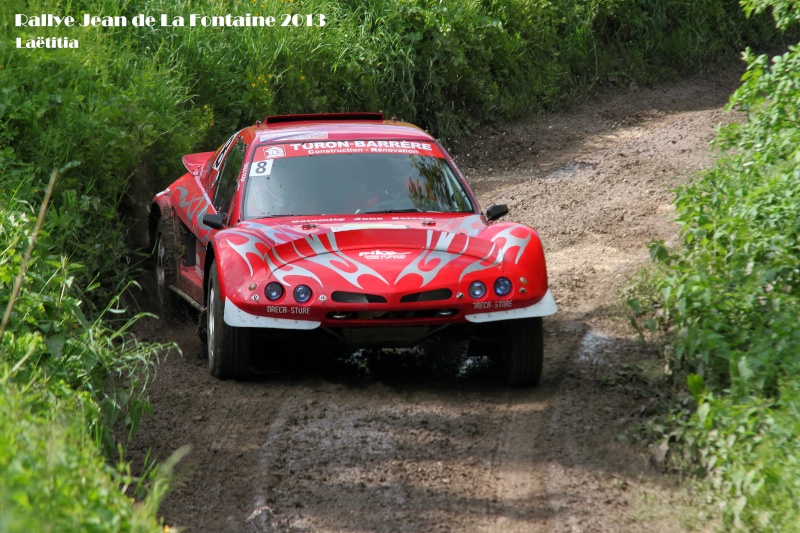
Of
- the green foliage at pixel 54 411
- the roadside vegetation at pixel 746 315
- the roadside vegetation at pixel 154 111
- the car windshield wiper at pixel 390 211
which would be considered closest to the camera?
the green foliage at pixel 54 411

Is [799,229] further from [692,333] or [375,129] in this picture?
[375,129]

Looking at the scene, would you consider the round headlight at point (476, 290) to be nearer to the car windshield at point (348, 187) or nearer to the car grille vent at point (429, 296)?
the car grille vent at point (429, 296)

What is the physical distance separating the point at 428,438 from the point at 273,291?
132 centimetres

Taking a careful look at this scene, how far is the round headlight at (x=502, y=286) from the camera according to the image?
6445mm

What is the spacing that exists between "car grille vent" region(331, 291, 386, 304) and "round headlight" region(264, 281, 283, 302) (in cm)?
32

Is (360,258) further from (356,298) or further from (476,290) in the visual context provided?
(476,290)

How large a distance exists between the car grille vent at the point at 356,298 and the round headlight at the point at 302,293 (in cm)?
15

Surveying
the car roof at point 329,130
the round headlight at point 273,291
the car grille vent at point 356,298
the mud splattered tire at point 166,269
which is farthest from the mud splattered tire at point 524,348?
the mud splattered tire at point 166,269

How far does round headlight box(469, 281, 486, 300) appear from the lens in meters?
6.42

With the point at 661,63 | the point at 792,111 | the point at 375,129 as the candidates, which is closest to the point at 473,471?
the point at 375,129

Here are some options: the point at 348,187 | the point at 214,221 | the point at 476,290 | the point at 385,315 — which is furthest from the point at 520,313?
the point at 214,221

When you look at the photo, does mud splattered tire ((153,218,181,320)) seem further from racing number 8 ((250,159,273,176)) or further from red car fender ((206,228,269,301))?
red car fender ((206,228,269,301))

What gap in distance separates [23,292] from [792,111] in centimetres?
554

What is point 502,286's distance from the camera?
21.2 ft
